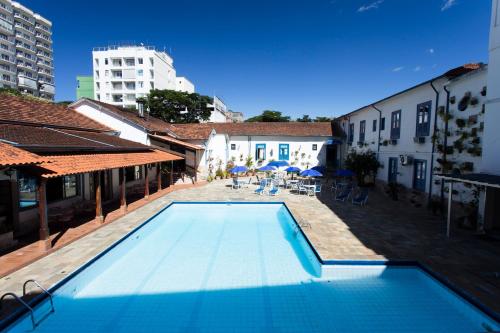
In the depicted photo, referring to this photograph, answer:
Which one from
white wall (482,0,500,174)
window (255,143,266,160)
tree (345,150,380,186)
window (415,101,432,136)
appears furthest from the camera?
window (255,143,266,160)

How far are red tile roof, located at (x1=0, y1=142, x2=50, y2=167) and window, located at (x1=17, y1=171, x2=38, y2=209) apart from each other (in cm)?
268

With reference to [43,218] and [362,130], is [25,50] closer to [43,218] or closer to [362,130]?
[43,218]

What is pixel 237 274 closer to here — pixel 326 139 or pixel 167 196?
pixel 167 196

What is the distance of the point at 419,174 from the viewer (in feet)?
52.9

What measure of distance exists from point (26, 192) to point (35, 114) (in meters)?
5.99

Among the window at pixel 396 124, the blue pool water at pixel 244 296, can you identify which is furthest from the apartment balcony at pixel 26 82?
the window at pixel 396 124

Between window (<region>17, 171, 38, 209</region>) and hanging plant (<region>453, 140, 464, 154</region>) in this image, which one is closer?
window (<region>17, 171, 38, 209</region>)

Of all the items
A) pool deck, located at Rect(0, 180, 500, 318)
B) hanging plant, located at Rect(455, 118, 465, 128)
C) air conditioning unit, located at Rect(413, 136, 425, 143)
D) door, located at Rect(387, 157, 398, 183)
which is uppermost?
hanging plant, located at Rect(455, 118, 465, 128)

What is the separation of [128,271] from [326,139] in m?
27.7

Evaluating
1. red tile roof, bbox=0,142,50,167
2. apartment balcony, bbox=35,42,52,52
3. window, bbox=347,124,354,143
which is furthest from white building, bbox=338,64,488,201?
apartment balcony, bbox=35,42,52,52

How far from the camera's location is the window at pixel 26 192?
402 inches

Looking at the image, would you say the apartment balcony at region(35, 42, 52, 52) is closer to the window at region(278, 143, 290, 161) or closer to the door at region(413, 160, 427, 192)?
the window at region(278, 143, 290, 161)

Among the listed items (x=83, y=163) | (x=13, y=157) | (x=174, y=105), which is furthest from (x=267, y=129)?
(x=174, y=105)

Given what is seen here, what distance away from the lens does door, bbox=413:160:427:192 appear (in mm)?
15547
